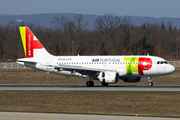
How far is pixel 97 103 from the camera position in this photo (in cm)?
2289

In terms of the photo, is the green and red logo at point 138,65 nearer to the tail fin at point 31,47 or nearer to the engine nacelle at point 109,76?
the engine nacelle at point 109,76

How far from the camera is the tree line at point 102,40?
364 feet

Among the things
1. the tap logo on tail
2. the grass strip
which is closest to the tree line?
the tap logo on tail

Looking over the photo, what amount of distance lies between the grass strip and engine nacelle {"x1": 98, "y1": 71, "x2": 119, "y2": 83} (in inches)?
334

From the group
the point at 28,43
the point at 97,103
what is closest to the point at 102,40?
the point at 28,43

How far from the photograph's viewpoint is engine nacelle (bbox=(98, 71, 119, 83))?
117 ft

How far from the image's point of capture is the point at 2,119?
607 inches

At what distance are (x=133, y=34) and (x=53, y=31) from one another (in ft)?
143

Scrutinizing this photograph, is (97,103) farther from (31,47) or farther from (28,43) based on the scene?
(28,43)

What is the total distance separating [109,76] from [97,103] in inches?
518

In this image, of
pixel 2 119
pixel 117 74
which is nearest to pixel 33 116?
pixel 2 119

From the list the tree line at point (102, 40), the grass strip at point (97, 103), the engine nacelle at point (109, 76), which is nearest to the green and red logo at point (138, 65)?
the engine nacelle at point (109, 76)

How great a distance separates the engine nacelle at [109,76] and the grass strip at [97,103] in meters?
8.47

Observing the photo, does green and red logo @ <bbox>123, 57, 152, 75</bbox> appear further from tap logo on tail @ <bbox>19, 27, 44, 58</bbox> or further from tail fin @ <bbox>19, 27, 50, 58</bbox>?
tap logo on tail @ <bbox>19, 27, 44, 58</bbox>
